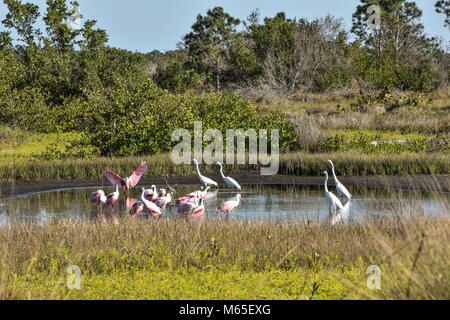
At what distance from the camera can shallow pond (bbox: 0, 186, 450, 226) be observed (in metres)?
12.4

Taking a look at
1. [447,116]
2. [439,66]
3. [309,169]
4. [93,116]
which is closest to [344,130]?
[447,116]

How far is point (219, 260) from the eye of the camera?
785 cm

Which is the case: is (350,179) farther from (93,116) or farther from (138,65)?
(138,65)

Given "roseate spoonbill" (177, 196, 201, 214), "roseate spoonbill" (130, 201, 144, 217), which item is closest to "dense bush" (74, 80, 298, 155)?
"roseate spoonbill" (130, 201, 144, 217)

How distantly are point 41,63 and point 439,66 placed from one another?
37.2 metres

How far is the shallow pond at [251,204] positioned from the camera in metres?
12.4

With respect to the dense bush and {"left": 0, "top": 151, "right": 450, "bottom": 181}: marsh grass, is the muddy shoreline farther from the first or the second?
the dense bush

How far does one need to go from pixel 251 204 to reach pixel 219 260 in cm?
651

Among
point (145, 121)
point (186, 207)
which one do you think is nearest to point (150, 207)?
point (186, 207)

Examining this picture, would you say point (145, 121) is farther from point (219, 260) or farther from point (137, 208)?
point (219, 260)

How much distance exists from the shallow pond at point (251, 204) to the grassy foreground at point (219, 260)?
216cm

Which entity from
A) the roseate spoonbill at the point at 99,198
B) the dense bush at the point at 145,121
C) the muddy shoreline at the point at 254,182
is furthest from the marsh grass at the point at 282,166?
the roseate spoonbill at the point at 99,198

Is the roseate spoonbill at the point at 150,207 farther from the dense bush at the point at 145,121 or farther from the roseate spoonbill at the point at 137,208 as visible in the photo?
the dense bush at the point at 145,121

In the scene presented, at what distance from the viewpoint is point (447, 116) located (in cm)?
3095
